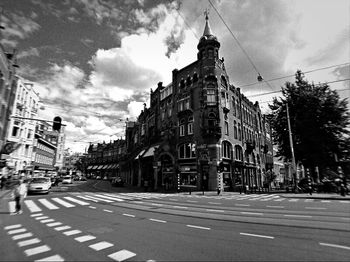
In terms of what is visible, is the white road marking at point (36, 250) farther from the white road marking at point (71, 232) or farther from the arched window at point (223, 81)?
the arched window at point (223, 81)

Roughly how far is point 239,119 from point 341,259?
33.5m

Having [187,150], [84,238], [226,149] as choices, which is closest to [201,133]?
[187,150]

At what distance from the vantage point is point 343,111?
86.4ft

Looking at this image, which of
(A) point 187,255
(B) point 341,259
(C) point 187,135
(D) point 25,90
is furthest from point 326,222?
(D) point 25,90

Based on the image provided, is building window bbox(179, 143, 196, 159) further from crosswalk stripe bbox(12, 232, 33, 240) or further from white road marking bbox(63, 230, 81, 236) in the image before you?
crosswalk stripe bbox(12, 232, 33, 240)

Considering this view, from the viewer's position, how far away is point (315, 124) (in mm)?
27250

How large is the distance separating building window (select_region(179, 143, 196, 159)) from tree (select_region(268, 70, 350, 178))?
13.3 meters

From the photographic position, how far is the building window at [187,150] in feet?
98.5

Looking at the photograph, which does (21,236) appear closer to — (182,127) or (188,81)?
(182,127)

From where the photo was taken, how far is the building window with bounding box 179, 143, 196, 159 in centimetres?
3001

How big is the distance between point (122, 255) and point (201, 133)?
2511cm

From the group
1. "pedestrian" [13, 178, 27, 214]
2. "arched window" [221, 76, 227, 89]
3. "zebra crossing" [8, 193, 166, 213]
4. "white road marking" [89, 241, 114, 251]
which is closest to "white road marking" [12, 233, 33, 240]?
"white road marking" [89, 241, 114, 251]

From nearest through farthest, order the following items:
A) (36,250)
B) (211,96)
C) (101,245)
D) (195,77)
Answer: (36,250)
(101,245)
(211,96)
(195,77)

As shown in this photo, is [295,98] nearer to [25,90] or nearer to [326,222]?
[326,222]
